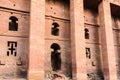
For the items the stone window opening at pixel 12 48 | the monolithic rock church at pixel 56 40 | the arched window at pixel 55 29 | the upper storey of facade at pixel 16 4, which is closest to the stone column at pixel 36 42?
the monolithic rock church at pixel 56 40

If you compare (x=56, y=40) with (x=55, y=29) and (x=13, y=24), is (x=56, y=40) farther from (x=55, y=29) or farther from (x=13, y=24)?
(x=13, y=24)

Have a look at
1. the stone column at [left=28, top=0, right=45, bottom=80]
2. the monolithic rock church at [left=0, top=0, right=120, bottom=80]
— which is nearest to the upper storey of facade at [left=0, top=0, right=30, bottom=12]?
the monolithic rock church at [left=0, top=0, right=120, bottom=80]

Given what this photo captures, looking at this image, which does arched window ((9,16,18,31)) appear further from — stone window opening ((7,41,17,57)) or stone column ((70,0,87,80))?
stone column ((70,0,87,80))

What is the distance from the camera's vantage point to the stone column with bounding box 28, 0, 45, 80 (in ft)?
27.5

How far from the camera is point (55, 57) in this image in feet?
34.9

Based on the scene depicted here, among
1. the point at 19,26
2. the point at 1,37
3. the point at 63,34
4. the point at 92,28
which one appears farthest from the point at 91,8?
the point at 1,37

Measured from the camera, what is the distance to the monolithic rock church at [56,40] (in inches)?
342

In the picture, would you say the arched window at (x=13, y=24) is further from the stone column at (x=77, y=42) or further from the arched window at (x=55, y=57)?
the stone column at (x=77, y=42)

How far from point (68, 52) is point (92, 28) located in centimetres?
294

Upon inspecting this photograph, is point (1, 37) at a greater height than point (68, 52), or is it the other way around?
point (1, 37)

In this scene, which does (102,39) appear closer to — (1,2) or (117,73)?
(117,73)

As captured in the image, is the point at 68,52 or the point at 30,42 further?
the point at 68,52

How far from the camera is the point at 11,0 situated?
9578mm

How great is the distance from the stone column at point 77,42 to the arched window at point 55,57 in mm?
871
